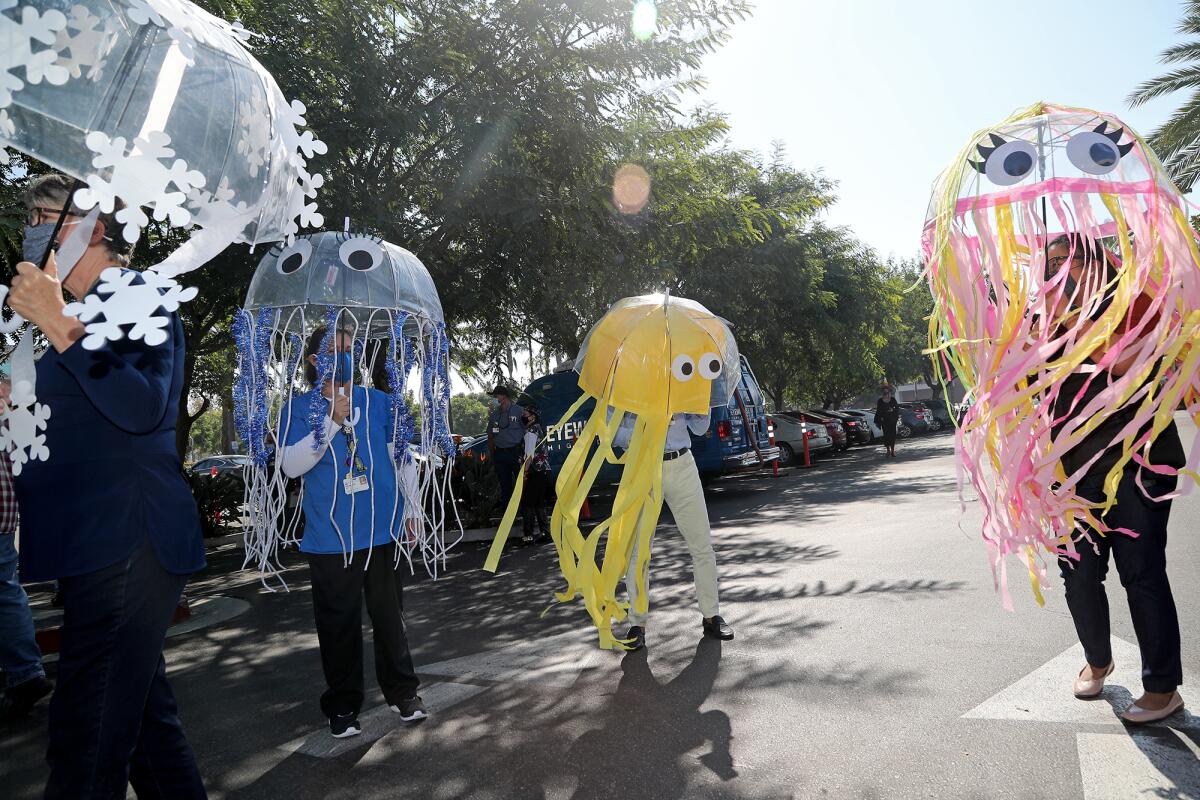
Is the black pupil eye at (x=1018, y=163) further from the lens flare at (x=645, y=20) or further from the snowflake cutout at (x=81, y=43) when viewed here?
the lens flare at (x=645, y=20)

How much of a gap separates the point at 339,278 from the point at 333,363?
612 millimetres

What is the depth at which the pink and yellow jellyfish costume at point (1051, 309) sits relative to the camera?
3.01m

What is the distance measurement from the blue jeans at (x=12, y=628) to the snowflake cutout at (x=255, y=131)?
3374mm

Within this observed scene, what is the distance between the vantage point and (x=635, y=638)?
4801mm

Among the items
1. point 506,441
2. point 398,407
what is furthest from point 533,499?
point 398,407

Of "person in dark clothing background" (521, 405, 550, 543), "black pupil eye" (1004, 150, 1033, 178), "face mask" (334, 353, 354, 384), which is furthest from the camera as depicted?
"person in dark clothing background" (521, 405, 550, 543)

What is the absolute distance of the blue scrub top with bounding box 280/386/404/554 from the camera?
142 inches

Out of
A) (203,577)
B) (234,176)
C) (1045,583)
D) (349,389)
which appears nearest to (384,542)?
(349,389)

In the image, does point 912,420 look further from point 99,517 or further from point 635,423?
point 99,517

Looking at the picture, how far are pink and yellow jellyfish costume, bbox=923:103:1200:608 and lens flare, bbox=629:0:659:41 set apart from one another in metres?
6.93

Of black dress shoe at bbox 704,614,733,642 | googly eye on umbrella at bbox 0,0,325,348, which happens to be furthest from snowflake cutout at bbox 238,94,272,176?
black dress shoe at bbox 704,614,733,642

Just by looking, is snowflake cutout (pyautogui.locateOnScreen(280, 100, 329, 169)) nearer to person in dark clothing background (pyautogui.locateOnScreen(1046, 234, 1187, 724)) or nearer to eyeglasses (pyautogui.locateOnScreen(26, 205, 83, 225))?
eyeglasses (pyautogui.locateOnScreen(26, 205, 83, 225))

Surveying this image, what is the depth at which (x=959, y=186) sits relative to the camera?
3408 millimetres

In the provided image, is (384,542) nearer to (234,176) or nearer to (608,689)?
(608,689)
